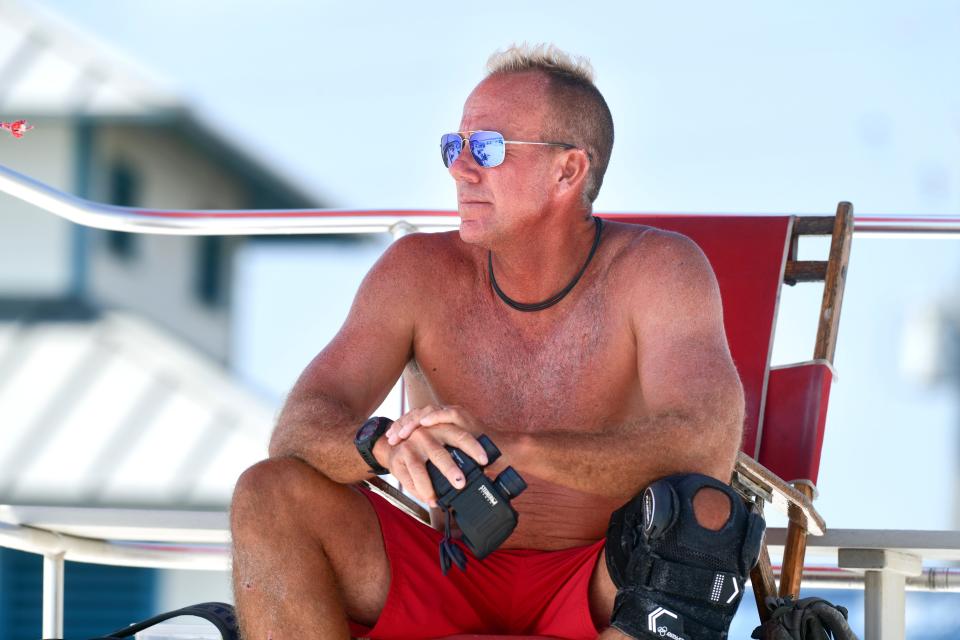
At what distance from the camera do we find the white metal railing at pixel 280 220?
3.11 metres

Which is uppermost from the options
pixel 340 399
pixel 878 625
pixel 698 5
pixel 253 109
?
pixel 698 5

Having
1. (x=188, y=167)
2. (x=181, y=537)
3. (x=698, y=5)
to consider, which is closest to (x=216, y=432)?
(x=188, y=167)

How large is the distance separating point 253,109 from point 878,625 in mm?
18822

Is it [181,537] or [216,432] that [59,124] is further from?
[181,537]

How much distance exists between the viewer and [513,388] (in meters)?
2.49

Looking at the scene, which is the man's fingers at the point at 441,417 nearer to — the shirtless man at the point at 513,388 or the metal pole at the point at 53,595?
the shirtless man at the point at 513,388

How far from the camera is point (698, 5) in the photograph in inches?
728

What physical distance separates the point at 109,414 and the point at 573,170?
60.5 ft

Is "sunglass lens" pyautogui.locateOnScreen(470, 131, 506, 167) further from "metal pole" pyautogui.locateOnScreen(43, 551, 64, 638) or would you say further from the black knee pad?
"metal pole" pyautogui.locateOnScreen(43, 551, 64, 638)

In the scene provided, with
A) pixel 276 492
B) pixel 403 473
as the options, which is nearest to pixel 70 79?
pixel 276 492

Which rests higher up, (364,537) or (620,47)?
(620,47)

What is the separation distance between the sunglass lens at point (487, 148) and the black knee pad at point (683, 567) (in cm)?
83

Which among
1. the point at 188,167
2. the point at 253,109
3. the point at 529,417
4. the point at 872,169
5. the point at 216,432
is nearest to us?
the point at 529,417

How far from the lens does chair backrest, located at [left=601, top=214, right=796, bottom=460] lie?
3.01 metres
